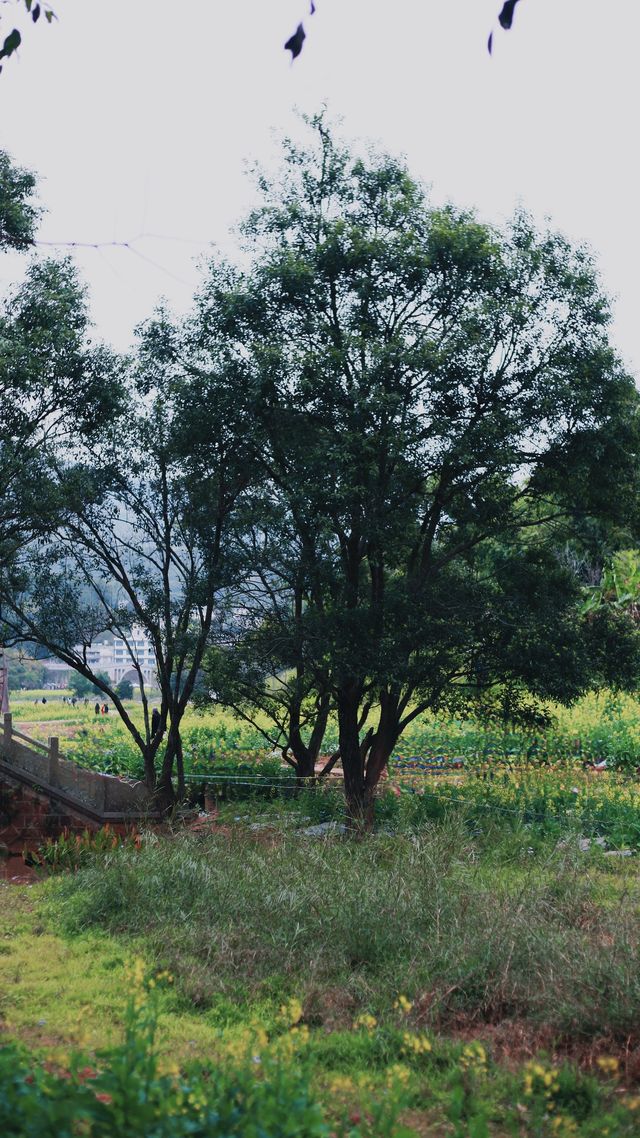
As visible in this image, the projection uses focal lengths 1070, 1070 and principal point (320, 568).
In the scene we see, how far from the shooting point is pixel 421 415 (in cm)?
1169

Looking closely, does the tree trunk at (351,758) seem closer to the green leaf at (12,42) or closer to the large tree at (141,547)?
the large tree at (141,547)

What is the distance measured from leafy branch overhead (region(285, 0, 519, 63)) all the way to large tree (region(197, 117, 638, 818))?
6.71 metres

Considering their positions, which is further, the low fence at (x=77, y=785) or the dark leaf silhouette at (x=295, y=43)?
the low fence at (x=77, y=785)

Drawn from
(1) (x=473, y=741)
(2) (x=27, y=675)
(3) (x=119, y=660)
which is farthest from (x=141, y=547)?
(2) (x=27, y=675)

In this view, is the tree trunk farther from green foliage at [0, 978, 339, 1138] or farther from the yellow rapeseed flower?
green foliage at [0, 978, 339, 1138]

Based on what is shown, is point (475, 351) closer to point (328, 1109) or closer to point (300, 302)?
point (300, 302)

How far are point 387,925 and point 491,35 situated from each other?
4984 mm

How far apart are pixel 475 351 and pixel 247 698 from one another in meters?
5.52

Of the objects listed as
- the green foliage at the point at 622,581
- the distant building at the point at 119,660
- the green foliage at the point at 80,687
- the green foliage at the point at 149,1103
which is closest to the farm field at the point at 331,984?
the green foliage at the point at 149,1103

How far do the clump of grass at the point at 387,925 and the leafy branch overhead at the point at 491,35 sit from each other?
4.52 metres

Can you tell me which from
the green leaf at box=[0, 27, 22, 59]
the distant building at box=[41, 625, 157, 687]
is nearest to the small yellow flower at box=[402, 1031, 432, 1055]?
the green leaf at box=[0, 27, 22, 59]

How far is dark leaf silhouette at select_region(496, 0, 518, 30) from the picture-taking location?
4145 millimetres

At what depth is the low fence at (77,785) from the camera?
12352 mm

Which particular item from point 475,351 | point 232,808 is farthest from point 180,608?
point 475,351
